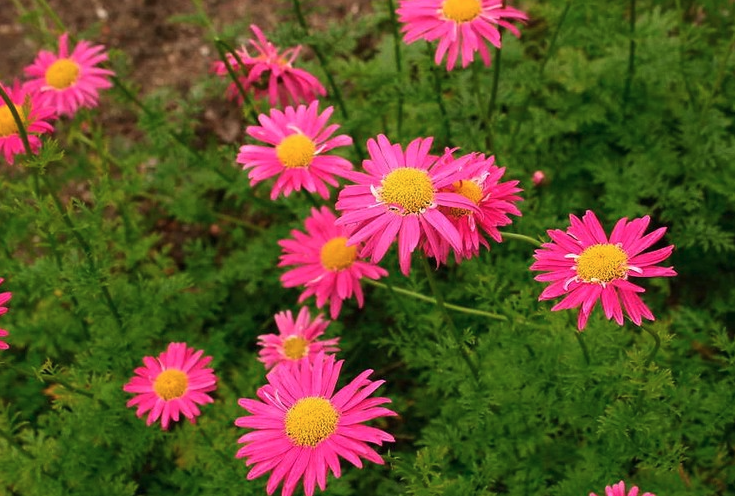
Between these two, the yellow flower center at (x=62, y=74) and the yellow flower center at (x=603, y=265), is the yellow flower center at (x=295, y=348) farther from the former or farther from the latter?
the yellow flower center at (x=62, y=74)

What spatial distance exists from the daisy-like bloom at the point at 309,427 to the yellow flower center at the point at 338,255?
0.81 m

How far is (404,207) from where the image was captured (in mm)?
2299

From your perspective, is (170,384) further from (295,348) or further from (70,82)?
(70,82)

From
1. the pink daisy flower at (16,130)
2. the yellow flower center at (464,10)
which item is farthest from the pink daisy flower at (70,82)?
the yellow flower center at (464,10)

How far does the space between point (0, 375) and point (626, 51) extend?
375 centimetres

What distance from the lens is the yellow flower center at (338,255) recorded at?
3.17 meters

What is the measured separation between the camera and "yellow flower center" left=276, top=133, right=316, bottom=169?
305 centimetres

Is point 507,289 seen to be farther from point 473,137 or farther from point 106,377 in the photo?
point 106,377

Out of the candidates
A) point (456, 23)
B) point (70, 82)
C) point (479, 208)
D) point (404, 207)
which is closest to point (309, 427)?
point (404, 207)

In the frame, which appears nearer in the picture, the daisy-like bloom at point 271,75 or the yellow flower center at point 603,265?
the yellow flower center at point 603,265

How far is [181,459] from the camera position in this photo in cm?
365

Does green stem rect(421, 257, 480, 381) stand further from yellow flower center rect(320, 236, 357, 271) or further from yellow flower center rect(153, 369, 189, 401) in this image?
yellow flower center rect(153, 369, 189, 401)

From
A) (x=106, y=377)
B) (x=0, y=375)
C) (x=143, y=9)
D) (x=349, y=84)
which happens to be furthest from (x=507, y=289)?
(x=143, y=9)

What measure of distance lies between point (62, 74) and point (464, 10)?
6.51ft
